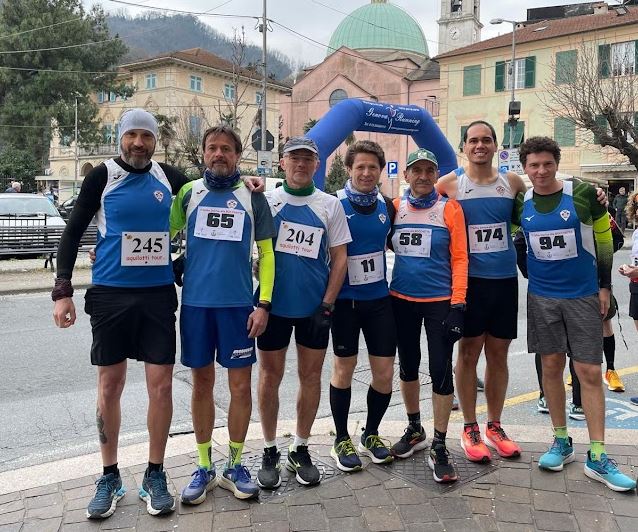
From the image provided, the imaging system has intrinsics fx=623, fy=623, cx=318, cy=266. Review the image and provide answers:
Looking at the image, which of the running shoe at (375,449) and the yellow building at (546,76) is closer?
the running shoe at (375,449)

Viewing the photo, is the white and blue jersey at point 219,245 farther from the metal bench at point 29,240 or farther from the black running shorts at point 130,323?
the metal bench at point 29,240

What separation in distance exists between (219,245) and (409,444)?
1894mm

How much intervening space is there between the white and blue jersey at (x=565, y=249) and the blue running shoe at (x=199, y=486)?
2.40 meters

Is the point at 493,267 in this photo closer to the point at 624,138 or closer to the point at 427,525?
the point at 427,525

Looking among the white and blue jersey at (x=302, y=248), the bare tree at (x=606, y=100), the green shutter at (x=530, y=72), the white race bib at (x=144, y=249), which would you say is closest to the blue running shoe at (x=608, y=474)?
the white and blue jersey at (x=302, y=248)

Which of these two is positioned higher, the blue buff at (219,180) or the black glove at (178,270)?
the blue buff at (219,180)

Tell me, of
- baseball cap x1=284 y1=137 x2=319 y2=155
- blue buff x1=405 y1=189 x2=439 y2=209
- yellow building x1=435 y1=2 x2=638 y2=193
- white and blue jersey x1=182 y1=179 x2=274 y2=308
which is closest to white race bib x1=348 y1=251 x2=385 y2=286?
blue buff x1=405 y1=189 x2=439 y2=209

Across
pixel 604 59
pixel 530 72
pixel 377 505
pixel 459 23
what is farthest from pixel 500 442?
pixel 459 23

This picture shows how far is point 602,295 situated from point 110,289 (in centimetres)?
300

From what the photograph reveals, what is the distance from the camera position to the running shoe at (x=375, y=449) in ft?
13.2

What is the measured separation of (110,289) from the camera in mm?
3383

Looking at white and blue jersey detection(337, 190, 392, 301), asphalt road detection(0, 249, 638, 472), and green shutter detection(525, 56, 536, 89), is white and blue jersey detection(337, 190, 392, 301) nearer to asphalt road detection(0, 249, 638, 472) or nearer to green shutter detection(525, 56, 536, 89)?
asphalt road detection(0, 249, 638, 472)

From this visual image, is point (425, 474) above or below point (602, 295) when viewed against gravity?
below

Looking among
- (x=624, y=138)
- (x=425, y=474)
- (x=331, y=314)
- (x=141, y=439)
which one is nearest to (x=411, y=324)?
(x=331, y=314)
